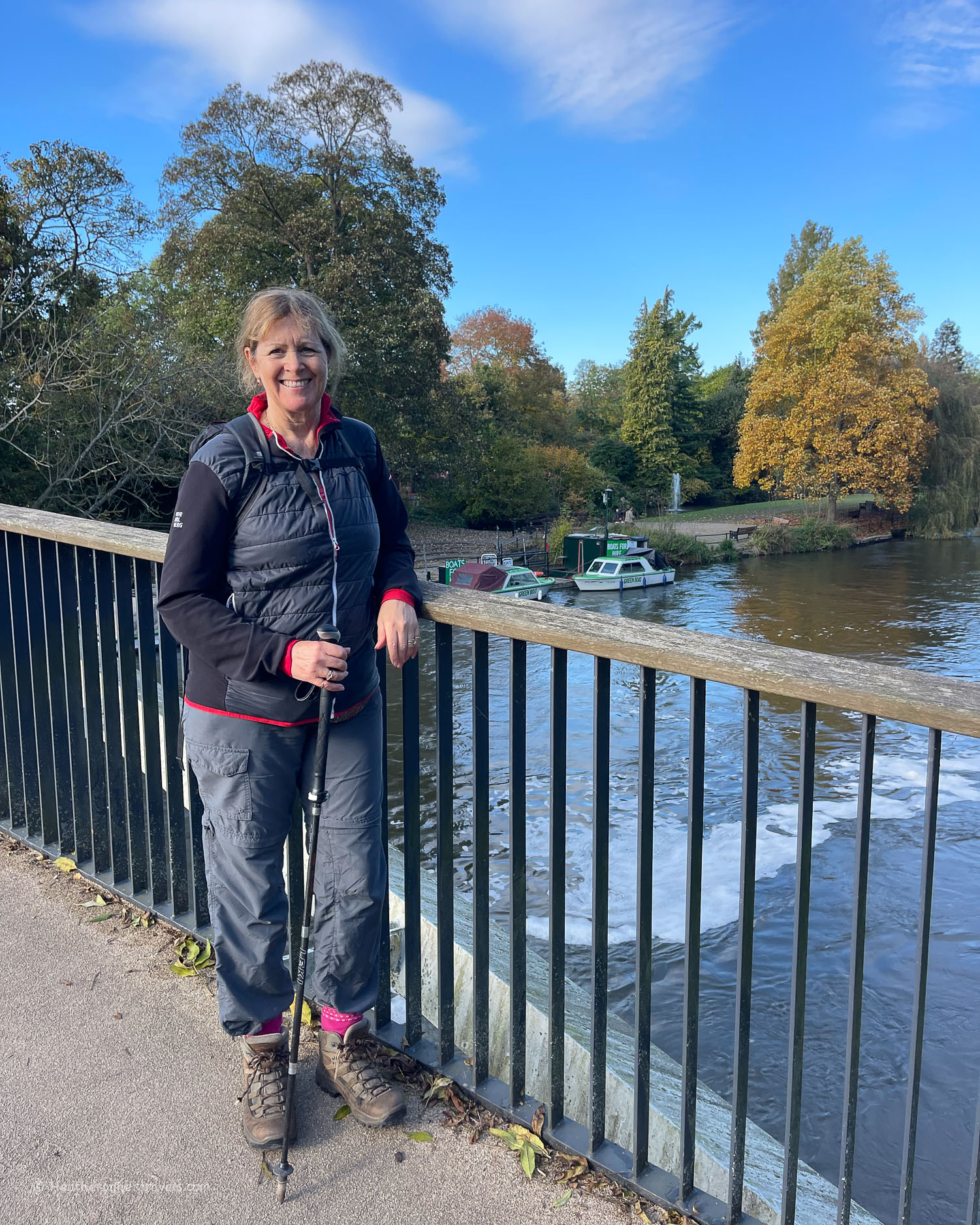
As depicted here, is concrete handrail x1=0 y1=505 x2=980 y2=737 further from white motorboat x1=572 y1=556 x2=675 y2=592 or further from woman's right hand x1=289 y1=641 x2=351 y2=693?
white motorboat x1=572 y1=556 x2=675 y2=592

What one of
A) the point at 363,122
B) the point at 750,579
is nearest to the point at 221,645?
the point at 363,122

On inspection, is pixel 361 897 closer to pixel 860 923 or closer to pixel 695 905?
pixel 695 905

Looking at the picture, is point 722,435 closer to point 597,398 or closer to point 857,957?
point 597,398

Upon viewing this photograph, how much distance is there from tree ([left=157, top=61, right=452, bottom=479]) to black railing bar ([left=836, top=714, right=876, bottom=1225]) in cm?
2919

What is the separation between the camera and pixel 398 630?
7.16 ft

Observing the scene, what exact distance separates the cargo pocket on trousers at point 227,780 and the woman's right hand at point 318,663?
9.9 inches

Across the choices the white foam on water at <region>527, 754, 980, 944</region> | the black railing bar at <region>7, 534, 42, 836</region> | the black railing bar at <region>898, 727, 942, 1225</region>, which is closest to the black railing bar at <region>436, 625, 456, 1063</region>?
the black railing bar at <region>898, 727, 942, 1225</region>

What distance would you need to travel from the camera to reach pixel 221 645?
205cm

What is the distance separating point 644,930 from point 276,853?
31.8 inches

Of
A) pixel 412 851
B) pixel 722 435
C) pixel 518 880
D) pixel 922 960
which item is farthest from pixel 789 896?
pixel 722 435

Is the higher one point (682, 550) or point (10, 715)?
point (10, 715)

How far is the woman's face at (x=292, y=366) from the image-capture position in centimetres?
214

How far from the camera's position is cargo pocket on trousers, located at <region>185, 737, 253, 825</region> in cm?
215

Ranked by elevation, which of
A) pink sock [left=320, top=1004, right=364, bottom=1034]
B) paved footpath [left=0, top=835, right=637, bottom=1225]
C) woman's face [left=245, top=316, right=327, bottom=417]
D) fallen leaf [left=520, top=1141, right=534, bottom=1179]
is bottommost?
fallen leaf [left=520, top=1141, right=534, bottom=1179]
